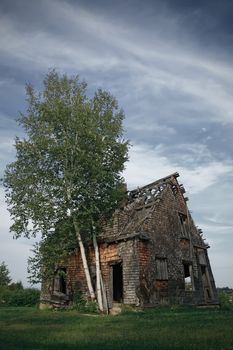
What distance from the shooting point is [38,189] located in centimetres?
2178

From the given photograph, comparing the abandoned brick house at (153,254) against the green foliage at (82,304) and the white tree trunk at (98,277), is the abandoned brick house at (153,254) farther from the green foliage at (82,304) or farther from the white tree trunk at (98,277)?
the white tree trunk at (98,277)

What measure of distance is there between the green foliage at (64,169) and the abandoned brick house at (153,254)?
174 cm

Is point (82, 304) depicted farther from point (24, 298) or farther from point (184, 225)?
point (24, 298)

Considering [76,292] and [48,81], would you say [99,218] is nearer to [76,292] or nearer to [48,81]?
[76,292]

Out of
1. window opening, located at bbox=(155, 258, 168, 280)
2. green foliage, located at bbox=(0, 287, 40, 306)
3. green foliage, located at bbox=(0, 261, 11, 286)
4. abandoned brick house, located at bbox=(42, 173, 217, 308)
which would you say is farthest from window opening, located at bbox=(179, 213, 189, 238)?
green foliage, located at bbox=(0, 261, 11, 286)

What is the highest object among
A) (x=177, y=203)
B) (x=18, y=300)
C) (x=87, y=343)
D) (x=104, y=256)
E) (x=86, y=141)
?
(x=86, y=141)

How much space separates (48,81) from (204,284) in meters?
19.1

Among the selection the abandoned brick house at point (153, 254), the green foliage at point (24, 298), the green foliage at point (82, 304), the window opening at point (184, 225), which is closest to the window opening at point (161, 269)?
the abandoned brick house at point (153, 254)

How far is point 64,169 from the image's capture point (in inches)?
867

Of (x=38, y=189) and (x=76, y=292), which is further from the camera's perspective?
(x=76, y=292)

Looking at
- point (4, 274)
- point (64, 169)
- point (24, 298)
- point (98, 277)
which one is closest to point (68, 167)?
point (64, 169)

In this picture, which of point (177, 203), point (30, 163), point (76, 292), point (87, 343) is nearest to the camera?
point (87, 343)

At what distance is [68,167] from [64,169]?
0.30m

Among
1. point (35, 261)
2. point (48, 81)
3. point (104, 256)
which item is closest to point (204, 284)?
point (104, 256)
